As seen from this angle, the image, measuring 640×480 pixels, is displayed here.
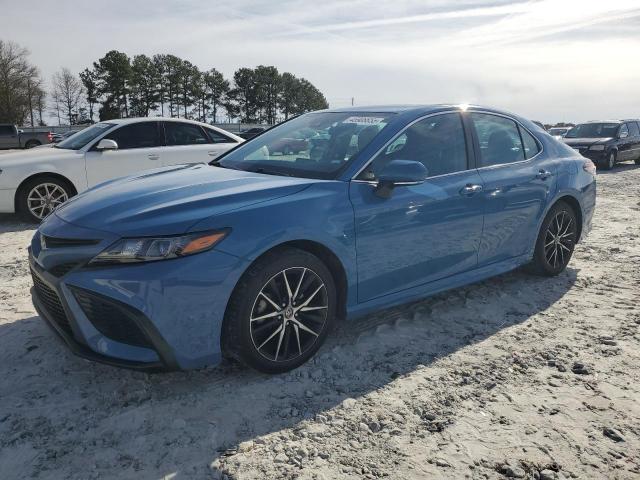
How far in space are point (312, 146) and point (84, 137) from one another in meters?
5.41

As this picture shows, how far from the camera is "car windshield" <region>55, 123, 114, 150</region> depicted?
25.5 feet

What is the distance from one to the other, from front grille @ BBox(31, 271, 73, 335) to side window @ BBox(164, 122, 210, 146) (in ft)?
17.5

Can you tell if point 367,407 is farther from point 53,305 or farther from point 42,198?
point 42,198

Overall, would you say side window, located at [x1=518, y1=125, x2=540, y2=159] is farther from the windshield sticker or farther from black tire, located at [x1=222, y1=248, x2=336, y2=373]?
black tire, located at [x1=222, y1=248, x2=336, y2=373]

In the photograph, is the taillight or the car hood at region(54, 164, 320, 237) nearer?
the car hood at region(54, 164, 320, 237)

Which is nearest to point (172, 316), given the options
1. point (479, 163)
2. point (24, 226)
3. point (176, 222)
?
point (176, 222)

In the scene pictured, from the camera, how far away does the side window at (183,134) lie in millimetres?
8125

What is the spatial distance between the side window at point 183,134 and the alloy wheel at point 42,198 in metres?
1.72

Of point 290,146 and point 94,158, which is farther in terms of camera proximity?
point 94,158

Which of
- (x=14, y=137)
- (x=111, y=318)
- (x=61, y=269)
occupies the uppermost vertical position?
(x=14, y=137)

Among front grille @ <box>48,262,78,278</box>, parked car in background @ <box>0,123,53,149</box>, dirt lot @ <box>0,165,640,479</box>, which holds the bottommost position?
dirt lot @ <box>0,165,640,479</box>

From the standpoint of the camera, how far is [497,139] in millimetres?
4395

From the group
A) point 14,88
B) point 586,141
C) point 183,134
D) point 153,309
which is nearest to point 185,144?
point 183,134

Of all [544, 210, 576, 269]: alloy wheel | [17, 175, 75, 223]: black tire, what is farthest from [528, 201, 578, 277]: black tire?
[17, 175, 75, 223]: black tire
